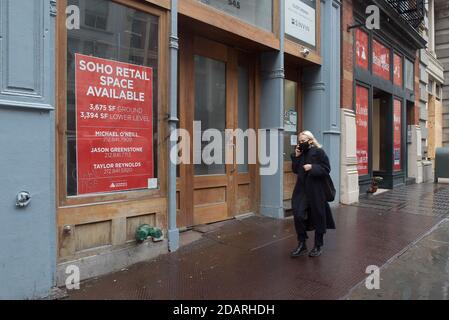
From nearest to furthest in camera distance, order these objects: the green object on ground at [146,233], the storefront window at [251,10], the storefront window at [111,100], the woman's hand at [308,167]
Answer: the storefront window at [111,100], the green object on ground at [146,233], the woman's hand at [308,167], the storefront window at [251,10]

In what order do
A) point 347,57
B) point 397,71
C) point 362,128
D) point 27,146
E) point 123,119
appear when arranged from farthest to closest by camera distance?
point 397,71 < point 362,128 < point 347,57 < point 123,119 < point 27,146

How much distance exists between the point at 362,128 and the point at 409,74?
16.7ft

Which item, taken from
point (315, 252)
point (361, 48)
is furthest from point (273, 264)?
point (361, 48)

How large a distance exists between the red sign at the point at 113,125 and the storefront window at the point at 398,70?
1012cm

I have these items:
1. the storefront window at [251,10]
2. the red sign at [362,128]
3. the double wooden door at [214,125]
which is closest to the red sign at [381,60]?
the red sign at [362,128]

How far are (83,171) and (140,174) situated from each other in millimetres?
756

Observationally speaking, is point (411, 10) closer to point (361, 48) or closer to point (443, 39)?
point (361, 48)

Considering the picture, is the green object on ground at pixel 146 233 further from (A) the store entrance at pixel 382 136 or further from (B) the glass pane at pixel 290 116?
(A) the store entrance at pixel 382 136

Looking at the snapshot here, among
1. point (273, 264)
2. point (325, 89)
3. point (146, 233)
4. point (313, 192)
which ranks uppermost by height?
point (325, 89)

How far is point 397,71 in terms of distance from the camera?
13.0m

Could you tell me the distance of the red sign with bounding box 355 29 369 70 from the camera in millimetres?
10156

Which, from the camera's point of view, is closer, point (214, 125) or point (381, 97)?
point (214, 125)

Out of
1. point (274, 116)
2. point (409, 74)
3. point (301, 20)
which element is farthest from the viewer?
point (409, 74)

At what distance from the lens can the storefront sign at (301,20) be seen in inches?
305
